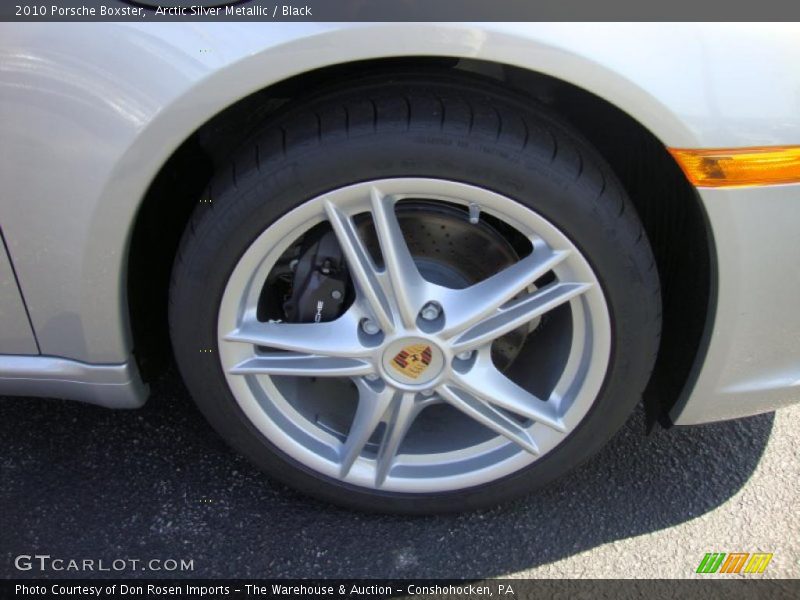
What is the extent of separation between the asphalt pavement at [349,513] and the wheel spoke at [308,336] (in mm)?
Result: 456

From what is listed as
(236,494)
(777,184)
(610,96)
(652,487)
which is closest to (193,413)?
(236,494)

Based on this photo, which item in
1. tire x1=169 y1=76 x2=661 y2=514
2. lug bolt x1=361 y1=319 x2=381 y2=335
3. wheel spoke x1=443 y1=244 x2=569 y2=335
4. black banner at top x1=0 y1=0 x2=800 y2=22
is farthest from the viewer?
lug bolt x1=361 y1=319 x2=381 y2=335

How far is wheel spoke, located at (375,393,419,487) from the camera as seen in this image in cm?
177

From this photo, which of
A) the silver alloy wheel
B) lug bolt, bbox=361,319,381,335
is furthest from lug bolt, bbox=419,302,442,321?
lug bolt, bbox=361,319,381,335

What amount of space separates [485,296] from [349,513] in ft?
2.11

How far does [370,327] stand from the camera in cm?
174

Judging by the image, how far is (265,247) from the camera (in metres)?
1.59

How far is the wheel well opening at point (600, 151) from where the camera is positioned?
159cm

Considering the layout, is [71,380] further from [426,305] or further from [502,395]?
[502,395]

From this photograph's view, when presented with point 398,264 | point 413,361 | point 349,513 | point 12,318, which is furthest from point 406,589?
point 12,318

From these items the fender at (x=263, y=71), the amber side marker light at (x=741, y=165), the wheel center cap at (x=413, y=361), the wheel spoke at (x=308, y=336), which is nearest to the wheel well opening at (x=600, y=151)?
the amber side marker light at (x=741, y=165)

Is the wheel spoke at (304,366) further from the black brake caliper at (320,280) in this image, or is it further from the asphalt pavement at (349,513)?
the asphalt pavement at (349,513)

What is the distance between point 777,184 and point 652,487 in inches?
34.2

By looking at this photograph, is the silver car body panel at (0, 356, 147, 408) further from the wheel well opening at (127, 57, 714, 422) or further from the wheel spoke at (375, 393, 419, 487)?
the wheel spoke at (375, 393, 419, 487)
